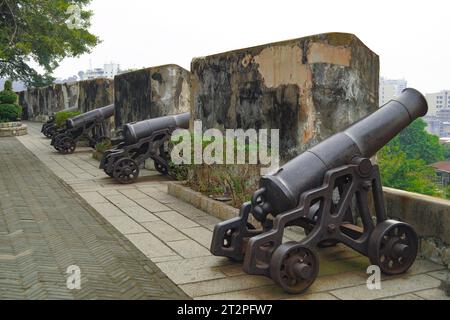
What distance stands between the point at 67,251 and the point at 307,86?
2.96 m

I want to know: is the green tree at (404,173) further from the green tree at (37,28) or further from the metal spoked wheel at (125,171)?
the metal spoked wheel at (125,171)

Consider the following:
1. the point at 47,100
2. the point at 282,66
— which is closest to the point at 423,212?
the point at 282,66

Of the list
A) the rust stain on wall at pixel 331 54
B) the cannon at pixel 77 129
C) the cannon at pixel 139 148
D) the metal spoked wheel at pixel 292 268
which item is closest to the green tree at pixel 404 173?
the cannon at pixel 77 129

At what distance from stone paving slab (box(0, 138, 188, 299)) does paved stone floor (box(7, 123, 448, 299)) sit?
0.08 meters

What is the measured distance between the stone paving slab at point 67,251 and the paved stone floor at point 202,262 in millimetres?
81

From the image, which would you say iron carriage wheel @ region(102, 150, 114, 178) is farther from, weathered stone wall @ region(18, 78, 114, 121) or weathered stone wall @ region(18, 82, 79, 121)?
weathered stone wall @ region(18, 82, 79, 121)

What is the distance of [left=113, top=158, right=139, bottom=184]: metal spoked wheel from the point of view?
909 centimetres

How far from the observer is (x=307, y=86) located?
554 cm

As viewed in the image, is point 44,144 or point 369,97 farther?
point 44,144

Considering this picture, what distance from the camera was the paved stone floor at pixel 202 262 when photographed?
385cm
